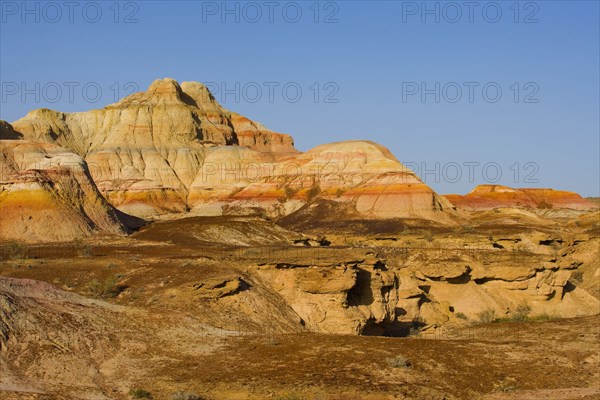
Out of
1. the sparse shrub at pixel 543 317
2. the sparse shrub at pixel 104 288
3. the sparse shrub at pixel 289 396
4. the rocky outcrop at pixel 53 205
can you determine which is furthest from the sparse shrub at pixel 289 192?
the sparse shrub at pixel 289 396

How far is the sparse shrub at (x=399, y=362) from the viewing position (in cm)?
1775

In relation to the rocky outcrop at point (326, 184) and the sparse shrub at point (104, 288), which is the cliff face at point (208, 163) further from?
the sparse shrub at point (104, 288)

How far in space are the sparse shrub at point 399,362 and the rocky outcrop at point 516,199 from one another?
112449mm

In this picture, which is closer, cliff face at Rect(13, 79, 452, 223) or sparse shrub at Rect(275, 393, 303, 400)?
sparse shrub at Rect(275, 393, 303, 400)

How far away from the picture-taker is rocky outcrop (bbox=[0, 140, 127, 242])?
46.2 m

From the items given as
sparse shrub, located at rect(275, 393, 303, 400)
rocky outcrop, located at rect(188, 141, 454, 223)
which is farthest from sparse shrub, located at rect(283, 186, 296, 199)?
sparse shrub, located at rect(275, 393, 303, 400)

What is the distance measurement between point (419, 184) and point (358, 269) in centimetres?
6351

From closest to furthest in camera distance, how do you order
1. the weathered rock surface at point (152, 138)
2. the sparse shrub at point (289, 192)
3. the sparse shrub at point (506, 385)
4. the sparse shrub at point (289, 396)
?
the sparse shrub at point (289, 396) < the sparse shrub at point (506, 385) < the sparse shrub at point (289, 192) < the weathered rock surface at point (152, 138)

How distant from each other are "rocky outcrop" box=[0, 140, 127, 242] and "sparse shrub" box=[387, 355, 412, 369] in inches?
1268

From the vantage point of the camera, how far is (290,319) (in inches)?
957

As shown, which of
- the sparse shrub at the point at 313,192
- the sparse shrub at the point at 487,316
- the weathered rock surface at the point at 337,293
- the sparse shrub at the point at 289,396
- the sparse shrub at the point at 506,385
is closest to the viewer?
the sparse shrub at the point at 289,396

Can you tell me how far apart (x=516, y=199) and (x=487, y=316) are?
109 metres

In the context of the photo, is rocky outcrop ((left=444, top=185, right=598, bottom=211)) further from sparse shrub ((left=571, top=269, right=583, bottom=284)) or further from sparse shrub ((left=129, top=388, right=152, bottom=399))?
sparse shrub ((left=129, top=388, right=152, bottom=399))

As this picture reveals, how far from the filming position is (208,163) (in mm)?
116625
